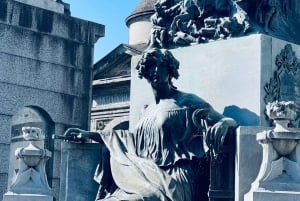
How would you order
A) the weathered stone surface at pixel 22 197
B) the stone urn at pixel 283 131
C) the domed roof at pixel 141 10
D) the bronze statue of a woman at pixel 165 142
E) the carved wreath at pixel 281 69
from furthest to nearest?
A: the domed roof at pixel 141 10
the weathered stone surface at pixel 22 197
the carved wreath at pixel 281 69
the bronze statue of a woman at pixel 165 142
the stone urn at pixel 283 131

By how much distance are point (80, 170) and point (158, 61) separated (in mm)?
1683

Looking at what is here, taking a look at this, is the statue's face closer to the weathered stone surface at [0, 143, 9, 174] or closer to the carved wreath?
the carved wreath

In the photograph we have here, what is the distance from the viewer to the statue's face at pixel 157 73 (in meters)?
6.96

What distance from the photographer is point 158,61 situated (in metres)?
6.92

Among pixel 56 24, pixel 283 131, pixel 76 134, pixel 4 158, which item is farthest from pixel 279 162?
pixel 56 24

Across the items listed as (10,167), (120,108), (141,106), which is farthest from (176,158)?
(120,108)

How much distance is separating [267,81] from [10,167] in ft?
33.9

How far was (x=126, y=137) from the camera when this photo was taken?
24.4ft

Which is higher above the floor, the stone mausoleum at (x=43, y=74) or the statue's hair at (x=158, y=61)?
the stone mausoleum at (x=43, y=74)

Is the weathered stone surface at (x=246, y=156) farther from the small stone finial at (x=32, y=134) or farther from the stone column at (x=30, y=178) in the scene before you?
the small stone finial at (x=32, y=134)

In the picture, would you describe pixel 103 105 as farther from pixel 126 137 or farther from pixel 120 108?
pixel 126 137

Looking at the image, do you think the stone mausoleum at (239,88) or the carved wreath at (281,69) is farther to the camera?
the carved wreath at (281,69)

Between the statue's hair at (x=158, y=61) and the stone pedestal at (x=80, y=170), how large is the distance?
121 centimetres

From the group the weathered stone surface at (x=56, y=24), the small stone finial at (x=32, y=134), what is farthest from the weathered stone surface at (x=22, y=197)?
the weathered stone surface at (x=56, y=24)
